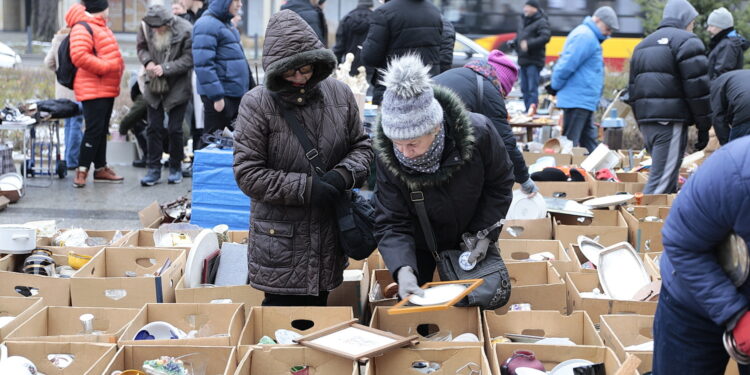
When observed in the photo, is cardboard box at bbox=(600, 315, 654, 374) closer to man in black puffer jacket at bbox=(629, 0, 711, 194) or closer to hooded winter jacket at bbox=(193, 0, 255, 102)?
man in black puffer jacket at bbox=(629, 0, 711, 194)

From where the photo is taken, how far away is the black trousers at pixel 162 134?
7.85 metres

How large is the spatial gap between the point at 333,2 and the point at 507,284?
1418 cm

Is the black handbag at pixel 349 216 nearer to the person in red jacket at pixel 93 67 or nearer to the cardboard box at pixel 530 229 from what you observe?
the cardboard box at pixel 530 229

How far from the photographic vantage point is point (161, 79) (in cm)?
763

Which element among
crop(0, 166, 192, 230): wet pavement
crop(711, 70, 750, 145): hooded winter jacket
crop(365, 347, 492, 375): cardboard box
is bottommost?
crop(0, 166, 192, 230): wet pavement

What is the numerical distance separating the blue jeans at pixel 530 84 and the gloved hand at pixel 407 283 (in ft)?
32.0

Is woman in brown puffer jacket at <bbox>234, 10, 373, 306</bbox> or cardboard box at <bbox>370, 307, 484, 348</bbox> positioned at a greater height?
woman in brown puffer jacket at <bbox>234, 10, 373, 306</bbox>

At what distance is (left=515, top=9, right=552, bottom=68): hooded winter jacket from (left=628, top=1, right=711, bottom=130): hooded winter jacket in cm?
632

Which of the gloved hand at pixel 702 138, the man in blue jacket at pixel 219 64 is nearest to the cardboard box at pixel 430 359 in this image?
the gloved hand at pixel 702 138

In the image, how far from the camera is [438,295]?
3230 millimetres

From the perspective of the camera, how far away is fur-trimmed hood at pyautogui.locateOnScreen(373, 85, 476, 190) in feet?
10.6

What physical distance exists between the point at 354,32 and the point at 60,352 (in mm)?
6467

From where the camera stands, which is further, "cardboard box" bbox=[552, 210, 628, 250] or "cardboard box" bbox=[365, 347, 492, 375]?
"cardboard box" bbox=[552, 210, 628, 250]

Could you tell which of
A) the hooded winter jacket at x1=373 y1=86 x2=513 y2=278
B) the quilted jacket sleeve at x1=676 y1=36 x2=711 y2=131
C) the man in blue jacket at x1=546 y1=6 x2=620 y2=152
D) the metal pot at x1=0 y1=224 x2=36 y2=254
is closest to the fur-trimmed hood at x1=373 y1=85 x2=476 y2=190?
the hooded winter jacket at x1=373 y1=86 x2=513 y2=278
